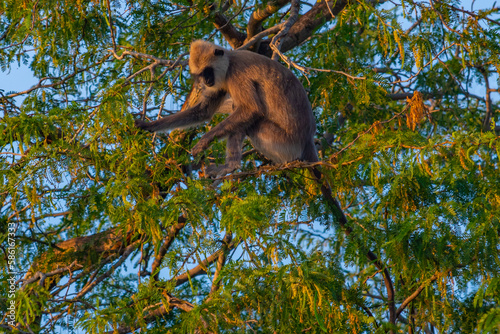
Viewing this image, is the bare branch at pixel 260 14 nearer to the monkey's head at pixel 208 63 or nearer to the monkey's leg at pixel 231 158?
the monkey's head at pixel 208 63

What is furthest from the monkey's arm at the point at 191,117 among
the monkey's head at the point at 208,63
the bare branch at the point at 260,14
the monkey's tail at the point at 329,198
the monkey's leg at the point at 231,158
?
the monkey's tail at the point at 329,198

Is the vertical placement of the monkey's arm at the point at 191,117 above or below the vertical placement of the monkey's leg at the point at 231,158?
above

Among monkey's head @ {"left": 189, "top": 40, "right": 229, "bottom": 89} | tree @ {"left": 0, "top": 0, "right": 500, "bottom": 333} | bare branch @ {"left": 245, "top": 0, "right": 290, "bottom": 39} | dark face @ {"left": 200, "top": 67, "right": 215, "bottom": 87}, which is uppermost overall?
bare branch @ {"left": 245, "top": 0, "right": 290, "bottom": 39}

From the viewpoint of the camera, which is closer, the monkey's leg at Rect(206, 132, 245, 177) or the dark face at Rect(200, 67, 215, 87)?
the monkey's leg at Rect(206, 132, 245, 177)

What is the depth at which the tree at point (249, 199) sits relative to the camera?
10.4 ft

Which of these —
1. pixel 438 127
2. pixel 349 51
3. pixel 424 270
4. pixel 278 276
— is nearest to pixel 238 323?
pixel 278 276

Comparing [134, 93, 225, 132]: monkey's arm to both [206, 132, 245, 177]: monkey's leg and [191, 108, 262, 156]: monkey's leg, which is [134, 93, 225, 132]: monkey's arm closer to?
[191, 108, 262, 156]: monkey's leg

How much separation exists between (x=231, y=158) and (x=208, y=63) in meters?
0.85

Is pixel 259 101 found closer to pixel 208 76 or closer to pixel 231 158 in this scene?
pixel 208 76

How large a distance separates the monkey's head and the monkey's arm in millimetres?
195

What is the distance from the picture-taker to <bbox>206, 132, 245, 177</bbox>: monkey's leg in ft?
Answer: 14.0

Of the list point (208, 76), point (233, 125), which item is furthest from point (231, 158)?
point (208, 76)

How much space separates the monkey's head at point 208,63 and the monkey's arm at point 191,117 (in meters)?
0.20

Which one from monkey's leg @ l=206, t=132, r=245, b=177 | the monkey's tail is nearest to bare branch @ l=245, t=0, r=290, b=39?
monkey's leg @ l=206, t=132, r=245, b=177
